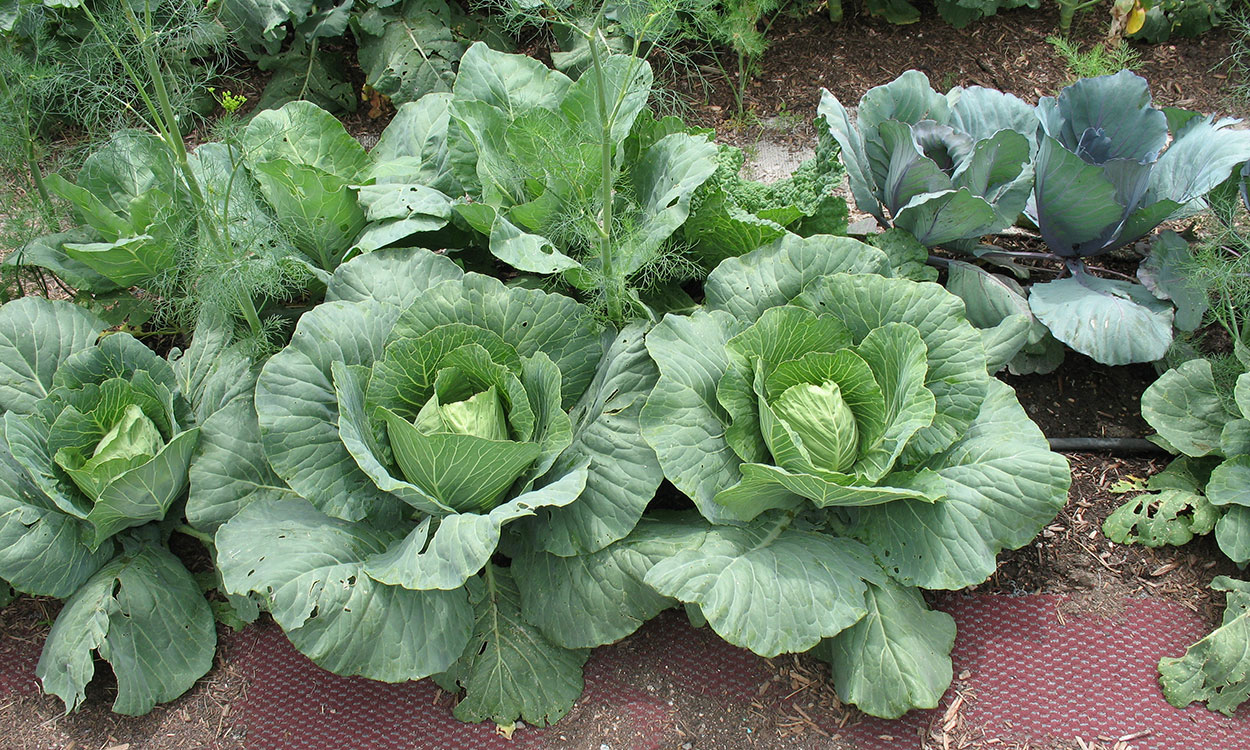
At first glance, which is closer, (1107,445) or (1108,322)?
(1108,322)

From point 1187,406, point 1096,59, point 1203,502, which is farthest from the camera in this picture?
point 1096,59

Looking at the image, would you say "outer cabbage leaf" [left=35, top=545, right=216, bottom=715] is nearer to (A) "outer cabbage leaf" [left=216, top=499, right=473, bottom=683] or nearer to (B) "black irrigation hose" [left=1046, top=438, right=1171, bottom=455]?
(A) "outer cabbage leaf" [left=216, top=499, right=473, bottom=683]

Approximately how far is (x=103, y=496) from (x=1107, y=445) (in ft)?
10.4

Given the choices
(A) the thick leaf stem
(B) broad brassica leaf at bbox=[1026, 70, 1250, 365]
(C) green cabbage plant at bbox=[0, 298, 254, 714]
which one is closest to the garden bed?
(C) green cabbage plant at bbox=[0, 298, 254, 714]

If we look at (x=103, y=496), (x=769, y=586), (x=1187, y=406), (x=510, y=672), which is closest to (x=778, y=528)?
(x=769, y=586)

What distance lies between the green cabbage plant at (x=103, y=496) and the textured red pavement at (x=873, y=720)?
242mm

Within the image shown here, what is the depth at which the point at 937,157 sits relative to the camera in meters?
3.27

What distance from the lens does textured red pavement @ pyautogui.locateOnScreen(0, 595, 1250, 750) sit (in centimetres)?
240

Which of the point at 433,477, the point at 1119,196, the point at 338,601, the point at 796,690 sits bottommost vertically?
the point at 796,690

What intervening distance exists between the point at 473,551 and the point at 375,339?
0.78 metres

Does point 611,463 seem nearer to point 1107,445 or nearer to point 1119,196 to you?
point 1107,445

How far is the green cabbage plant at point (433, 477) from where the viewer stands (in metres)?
2.28

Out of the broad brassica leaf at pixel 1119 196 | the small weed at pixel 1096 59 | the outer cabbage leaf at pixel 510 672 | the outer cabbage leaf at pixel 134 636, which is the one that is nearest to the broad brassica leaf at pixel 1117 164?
the broad brassica leaf at pixel 1119 196

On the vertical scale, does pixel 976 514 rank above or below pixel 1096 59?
below
